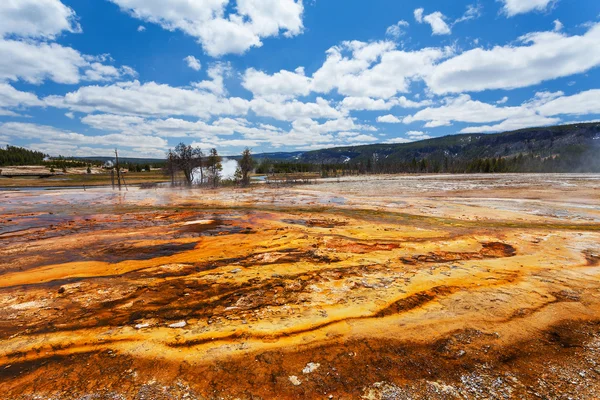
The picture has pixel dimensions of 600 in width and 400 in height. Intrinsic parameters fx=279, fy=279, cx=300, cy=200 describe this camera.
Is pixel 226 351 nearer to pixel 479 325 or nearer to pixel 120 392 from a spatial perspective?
pixel 120 392

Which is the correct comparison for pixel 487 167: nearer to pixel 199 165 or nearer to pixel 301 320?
pixel 199 165

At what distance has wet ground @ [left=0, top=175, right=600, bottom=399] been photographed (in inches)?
128

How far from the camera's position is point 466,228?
41.1 ft

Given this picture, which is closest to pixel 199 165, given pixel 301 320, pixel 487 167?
pixel 301 320

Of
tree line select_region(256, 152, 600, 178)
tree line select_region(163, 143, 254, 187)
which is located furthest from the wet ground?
tree line select_region(256, 152, 600, 178)

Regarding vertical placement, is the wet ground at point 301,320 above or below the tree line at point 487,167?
below

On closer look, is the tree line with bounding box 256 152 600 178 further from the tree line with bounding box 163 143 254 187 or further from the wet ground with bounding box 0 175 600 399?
the wet ground with bounding box 0 175 600 399

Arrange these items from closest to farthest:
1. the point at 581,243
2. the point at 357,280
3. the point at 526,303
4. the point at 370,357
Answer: the point at 370,357, the point at 526,303, the point at 357,280, the point at 581,243

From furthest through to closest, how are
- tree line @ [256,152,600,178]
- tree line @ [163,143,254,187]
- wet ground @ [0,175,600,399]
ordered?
tree line @ [256,152,600,178] → tree line @ [163,143,254,187] → wet ground @ [0,175,600,399]

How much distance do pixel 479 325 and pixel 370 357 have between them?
2078 millimetres

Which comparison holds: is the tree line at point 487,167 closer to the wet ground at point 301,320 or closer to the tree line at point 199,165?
the tree line at point 199,165

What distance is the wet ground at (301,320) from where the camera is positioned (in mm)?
3262

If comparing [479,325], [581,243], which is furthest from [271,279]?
[581,243]

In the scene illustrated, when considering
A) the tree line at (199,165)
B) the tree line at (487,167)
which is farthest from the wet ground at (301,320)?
the tree line at (487,167)
